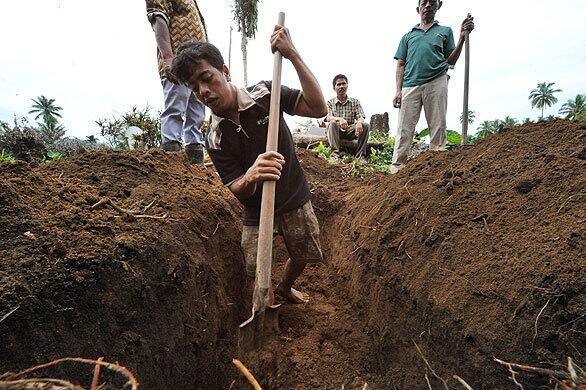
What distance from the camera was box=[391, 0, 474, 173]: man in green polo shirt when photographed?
4773mm

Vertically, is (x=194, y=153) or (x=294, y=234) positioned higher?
(x=194, y=153)

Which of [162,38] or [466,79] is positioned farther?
[466,79]

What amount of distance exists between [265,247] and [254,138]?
786 millimetres

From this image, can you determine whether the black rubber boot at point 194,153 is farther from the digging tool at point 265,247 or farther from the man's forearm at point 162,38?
the digging tool at point 265,247

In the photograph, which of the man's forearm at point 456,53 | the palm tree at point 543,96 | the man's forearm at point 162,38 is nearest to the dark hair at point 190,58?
the man's forearm at point 162,38

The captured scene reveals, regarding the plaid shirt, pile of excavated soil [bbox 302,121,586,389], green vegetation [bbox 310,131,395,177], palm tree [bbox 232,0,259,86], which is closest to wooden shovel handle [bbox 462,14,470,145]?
pile of excavated soil [bbox 302,121,586,389]

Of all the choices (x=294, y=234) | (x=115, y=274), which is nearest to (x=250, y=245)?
(x=294, y=234)

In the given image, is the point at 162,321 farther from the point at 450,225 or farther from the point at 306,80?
the point at 450,225

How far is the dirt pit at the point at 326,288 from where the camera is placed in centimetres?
167

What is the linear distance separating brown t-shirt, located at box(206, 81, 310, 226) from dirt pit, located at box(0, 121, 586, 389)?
1.89ft

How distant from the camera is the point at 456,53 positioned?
490 cm

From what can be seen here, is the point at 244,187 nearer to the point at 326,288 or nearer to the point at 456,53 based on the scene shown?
the point at 326,288

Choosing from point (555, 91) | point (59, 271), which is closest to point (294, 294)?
point (59, 271)

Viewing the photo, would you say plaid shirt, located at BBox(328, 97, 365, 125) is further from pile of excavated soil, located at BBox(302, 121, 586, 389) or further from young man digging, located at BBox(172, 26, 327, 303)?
young man digging, located at BBox(172, 26, 327, 303)
